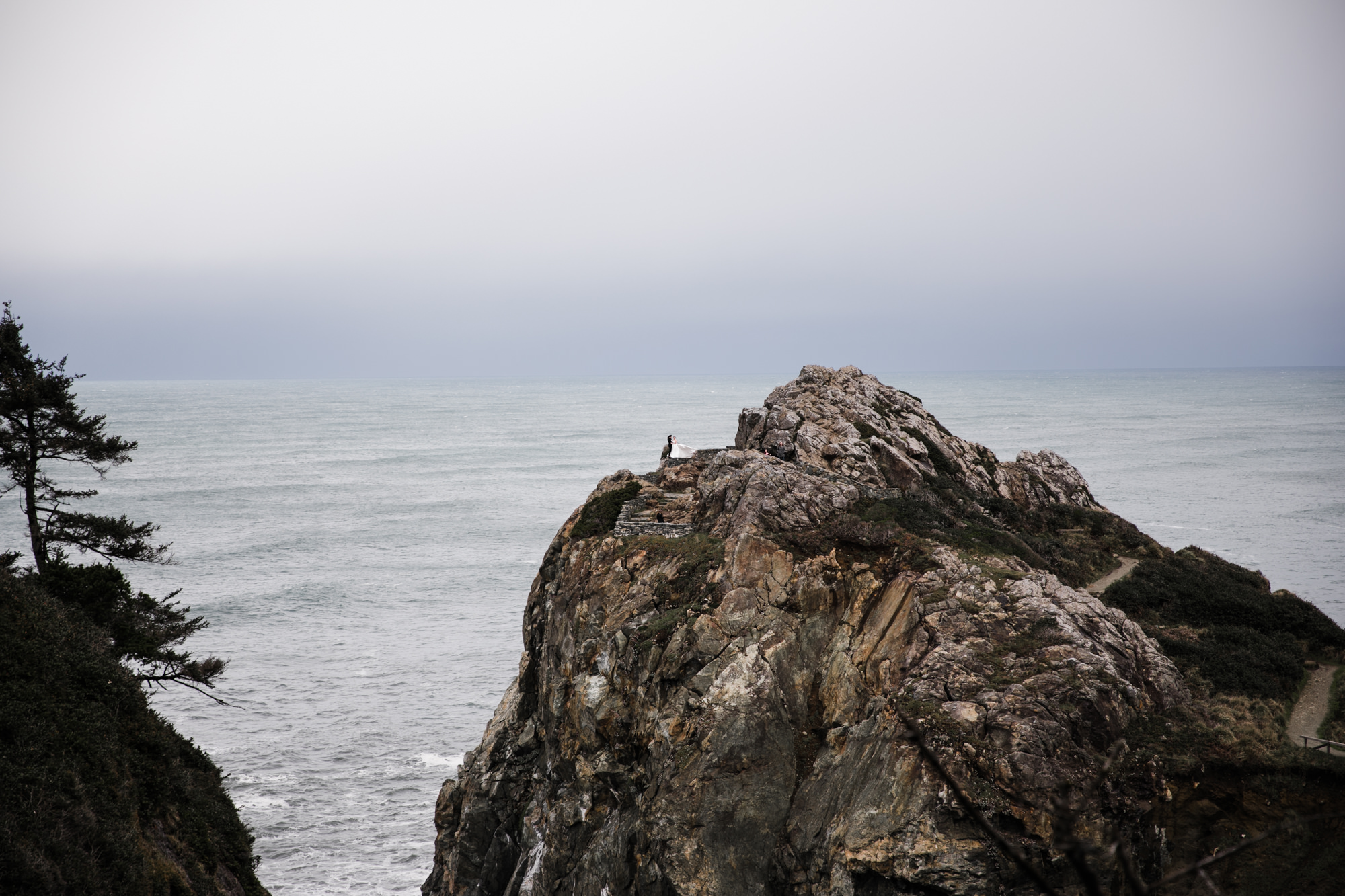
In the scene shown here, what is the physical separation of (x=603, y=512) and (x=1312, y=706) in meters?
20.9

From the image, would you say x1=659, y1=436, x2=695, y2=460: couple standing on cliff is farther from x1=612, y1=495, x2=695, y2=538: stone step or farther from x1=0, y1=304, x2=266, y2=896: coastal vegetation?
x1=0, y1=304, x2=266, y2=896: coastal vegetation

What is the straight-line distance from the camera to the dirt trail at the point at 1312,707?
18.2 metres

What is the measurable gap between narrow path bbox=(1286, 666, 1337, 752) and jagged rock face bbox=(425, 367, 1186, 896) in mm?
3182

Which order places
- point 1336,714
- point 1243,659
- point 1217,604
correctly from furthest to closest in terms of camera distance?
1. point 1217,604
2. point 1243,659
3. point 1336,714

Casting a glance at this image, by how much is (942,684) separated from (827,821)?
150 inches

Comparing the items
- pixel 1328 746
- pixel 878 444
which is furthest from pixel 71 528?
pixel 1328 746

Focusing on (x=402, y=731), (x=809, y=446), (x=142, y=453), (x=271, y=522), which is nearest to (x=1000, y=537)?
(x=809, y=446)

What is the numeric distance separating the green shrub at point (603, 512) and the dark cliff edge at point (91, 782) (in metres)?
13.1

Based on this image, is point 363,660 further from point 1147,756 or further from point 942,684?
point 1147,756

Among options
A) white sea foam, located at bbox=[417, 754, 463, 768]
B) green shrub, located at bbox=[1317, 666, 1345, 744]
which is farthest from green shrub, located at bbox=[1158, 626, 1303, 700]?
white sea foam, located at bbox=[417, 754, 463, 768]

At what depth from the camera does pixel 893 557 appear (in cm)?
2119

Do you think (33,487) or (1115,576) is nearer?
(33,487)

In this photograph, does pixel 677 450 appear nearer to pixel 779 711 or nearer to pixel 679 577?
pixel 679 577

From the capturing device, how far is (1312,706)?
19.9 meters
